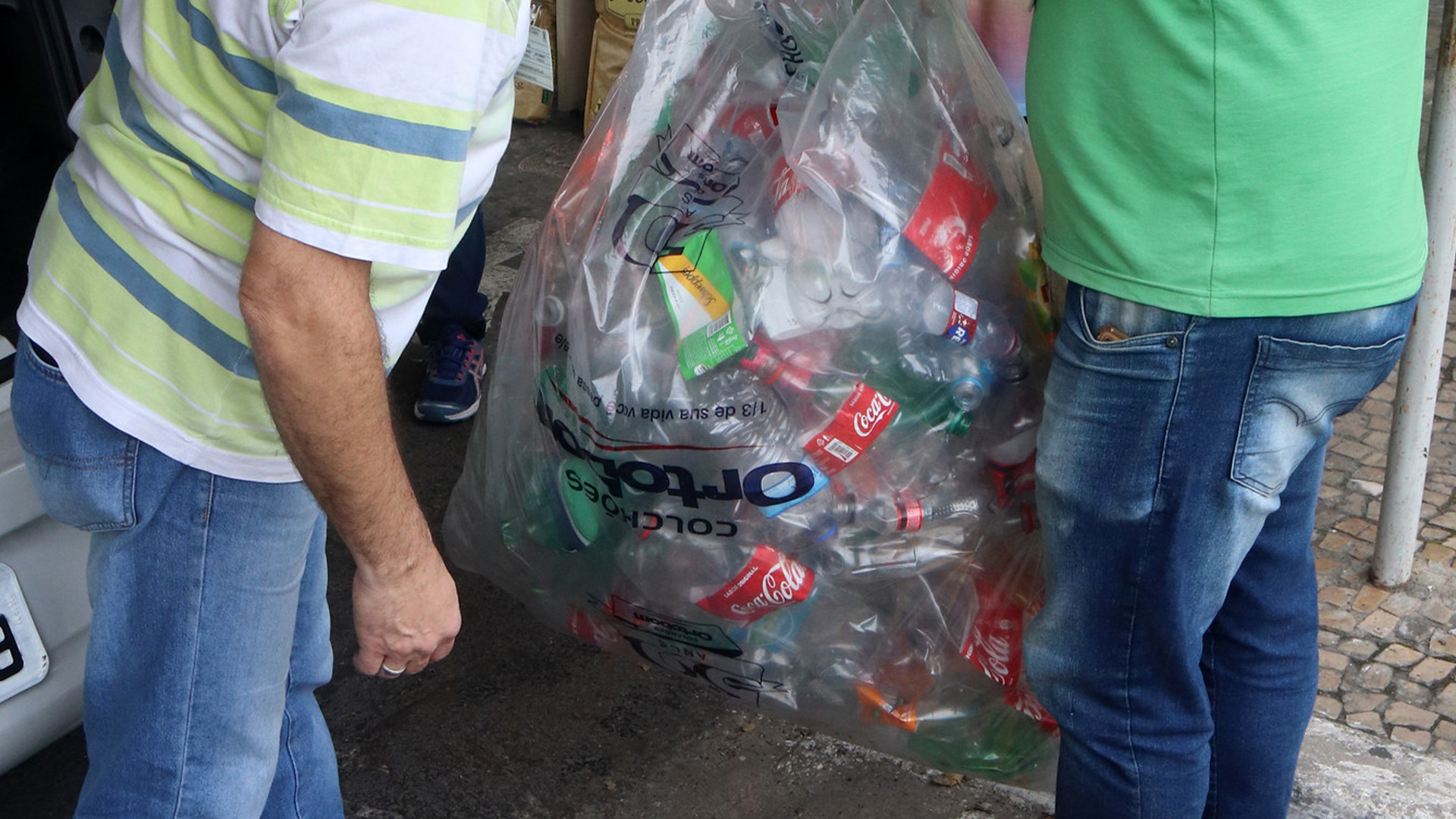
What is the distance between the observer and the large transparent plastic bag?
1565 mm

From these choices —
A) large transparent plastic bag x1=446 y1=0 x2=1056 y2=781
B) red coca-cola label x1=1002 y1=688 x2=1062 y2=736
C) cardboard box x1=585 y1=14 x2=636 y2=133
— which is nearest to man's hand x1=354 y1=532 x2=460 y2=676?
large transparent plastic bag x1=446 y1=0 x2=1056 y2=781

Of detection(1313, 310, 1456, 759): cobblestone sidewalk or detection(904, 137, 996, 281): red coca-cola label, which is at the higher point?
detection(904, 137, 996, 281): red coca-cola label

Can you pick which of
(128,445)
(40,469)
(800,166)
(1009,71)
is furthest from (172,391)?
(1009,71)

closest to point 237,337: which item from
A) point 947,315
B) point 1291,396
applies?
point 947,315

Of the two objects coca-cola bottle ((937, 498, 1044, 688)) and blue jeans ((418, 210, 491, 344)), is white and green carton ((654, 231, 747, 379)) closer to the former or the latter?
coca-cola bottle ((937, 498, 1044, 688))

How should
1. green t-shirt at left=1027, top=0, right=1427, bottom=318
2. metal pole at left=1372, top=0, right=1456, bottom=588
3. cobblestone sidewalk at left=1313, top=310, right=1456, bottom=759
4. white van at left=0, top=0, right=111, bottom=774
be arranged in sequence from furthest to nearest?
1. cobblestone sidewalk at left=1313, top=310, right=1456, bottom=759
2. metal pole at left=1372, top=0, right=1456, bottom=588
3. white van at left=0, top=0, right=111, bottom=774
4. green t-shirt at left=1027, top=0, right=1427, bottom=318

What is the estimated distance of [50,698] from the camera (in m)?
1.59

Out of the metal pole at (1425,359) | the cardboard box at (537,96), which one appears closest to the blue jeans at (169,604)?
the metal pole at (1425,359)

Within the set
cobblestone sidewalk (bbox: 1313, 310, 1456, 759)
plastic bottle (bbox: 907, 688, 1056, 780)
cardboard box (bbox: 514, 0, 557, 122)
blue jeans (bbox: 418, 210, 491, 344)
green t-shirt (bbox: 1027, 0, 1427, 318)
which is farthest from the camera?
cardboard box (bbox: 514, 0, 557, 122)

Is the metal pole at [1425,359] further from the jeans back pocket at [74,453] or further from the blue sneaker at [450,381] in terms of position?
the blue sneaker at [450,381]

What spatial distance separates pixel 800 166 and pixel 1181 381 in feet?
1.79

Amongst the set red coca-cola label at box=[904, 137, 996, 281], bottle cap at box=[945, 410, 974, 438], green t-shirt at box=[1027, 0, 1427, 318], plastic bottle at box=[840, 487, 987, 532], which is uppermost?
green t-shirt at box=[1027, 0, 1427, 318]

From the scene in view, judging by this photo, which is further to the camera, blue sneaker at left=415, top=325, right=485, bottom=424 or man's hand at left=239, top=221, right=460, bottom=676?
blue sneaker at left=415, top=325, right=485, bottom=424

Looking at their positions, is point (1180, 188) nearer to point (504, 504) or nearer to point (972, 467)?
point (972, 467)
